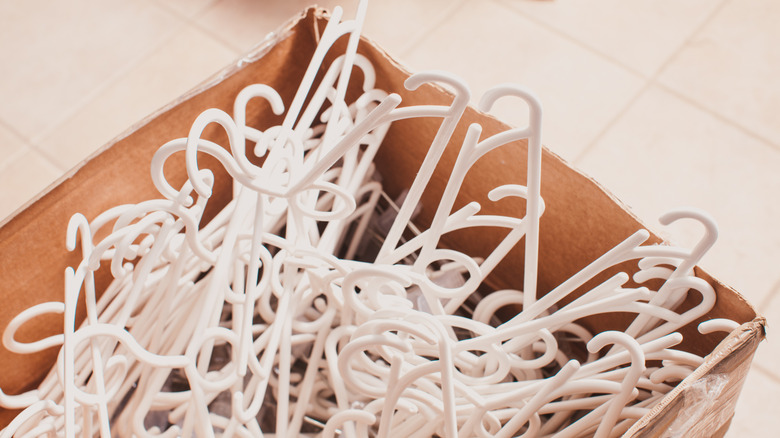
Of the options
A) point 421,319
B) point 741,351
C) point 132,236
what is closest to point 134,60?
point 132,236

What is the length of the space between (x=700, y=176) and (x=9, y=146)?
1.06 m

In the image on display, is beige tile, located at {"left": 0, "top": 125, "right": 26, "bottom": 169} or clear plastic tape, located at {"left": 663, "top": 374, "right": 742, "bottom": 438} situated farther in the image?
beige tile, located at {"left": 0, "top": 125, "right": 26, "bottom": 169}

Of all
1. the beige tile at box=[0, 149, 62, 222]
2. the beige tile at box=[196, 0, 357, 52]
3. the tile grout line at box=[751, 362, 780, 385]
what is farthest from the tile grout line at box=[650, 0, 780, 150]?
the beige tile at box=[0, 149, 62, 222]

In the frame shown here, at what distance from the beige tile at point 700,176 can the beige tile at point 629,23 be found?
0.25 ft

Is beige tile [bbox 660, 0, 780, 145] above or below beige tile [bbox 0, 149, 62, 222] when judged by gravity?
below

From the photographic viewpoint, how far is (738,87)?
3.62 ft

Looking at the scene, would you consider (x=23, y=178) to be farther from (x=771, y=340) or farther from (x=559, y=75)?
(x=771, y=340)

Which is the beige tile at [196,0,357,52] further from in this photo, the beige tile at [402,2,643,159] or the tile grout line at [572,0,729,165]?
the tile grout line at [572,0,729,165]

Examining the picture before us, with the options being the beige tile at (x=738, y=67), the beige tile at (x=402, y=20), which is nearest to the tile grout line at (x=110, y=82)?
the beige tile at (x=402, y=20)

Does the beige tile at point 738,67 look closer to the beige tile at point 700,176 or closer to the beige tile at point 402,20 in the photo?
the beige tile at point 700,176

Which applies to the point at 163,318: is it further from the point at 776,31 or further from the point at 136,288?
the point at 776,31

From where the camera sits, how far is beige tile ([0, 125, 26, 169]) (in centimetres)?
110

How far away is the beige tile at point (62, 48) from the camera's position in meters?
1.14

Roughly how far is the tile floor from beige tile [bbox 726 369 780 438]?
0.46 feet
